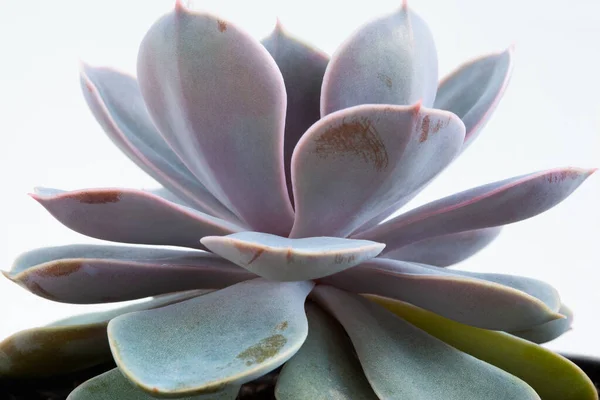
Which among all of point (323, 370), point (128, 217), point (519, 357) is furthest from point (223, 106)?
point (519, 357)

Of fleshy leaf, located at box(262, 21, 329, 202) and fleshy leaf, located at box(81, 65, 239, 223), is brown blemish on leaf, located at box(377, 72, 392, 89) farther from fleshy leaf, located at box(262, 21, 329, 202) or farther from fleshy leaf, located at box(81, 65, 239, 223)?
fleshy leaf, located at box(81, 65, 239, 223)

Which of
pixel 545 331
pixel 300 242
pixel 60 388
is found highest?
pixel 300 242

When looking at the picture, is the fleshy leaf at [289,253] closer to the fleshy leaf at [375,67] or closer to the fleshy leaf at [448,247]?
the fleshy leaf at [375,67]

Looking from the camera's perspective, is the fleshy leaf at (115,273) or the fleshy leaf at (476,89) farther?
the fleshy leaf at (476,89)

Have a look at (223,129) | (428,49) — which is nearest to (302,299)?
(223,129)

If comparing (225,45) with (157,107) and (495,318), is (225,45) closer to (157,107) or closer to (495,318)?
(157,107)

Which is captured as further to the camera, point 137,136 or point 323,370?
point 137,136

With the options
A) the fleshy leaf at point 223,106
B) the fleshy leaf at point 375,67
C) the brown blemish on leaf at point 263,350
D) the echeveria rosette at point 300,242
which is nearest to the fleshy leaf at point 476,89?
the echeveria rosette at point 300,242

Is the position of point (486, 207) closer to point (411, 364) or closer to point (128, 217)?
point (411, 364)
